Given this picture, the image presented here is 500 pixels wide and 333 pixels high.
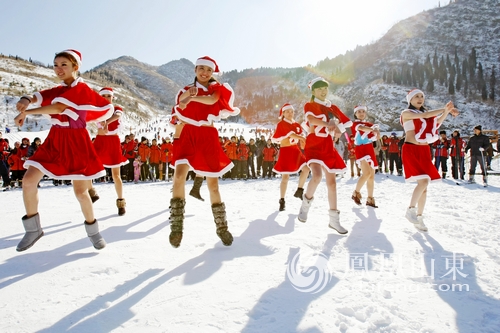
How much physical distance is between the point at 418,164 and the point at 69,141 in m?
4.44

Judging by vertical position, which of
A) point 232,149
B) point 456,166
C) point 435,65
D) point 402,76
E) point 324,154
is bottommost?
point 456,166

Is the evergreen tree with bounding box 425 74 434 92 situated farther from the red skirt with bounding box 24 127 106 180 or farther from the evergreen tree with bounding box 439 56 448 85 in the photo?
the red skirt with bounding box 24 127 106 180

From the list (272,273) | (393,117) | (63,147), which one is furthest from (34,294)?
(393,117)

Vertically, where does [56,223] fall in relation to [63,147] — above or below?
below

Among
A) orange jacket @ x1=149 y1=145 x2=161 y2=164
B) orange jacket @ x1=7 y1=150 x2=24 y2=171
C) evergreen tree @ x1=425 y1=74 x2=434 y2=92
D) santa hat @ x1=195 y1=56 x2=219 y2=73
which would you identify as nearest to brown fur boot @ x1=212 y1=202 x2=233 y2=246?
santa hat @ x1=195 y1=56 x2=219 y2=73

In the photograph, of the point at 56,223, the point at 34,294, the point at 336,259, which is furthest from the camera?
the point at 56,223

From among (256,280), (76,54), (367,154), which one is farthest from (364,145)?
(76,54)

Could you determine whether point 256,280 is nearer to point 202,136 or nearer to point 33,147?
point 202,136

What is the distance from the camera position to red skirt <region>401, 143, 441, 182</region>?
13.5 feet

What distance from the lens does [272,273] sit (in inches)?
92.7

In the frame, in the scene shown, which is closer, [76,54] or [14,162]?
[76,54]

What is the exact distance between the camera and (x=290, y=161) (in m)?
5.59

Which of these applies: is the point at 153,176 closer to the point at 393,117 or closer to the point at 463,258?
the point at 463,258

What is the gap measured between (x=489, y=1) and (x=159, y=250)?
588 ft
